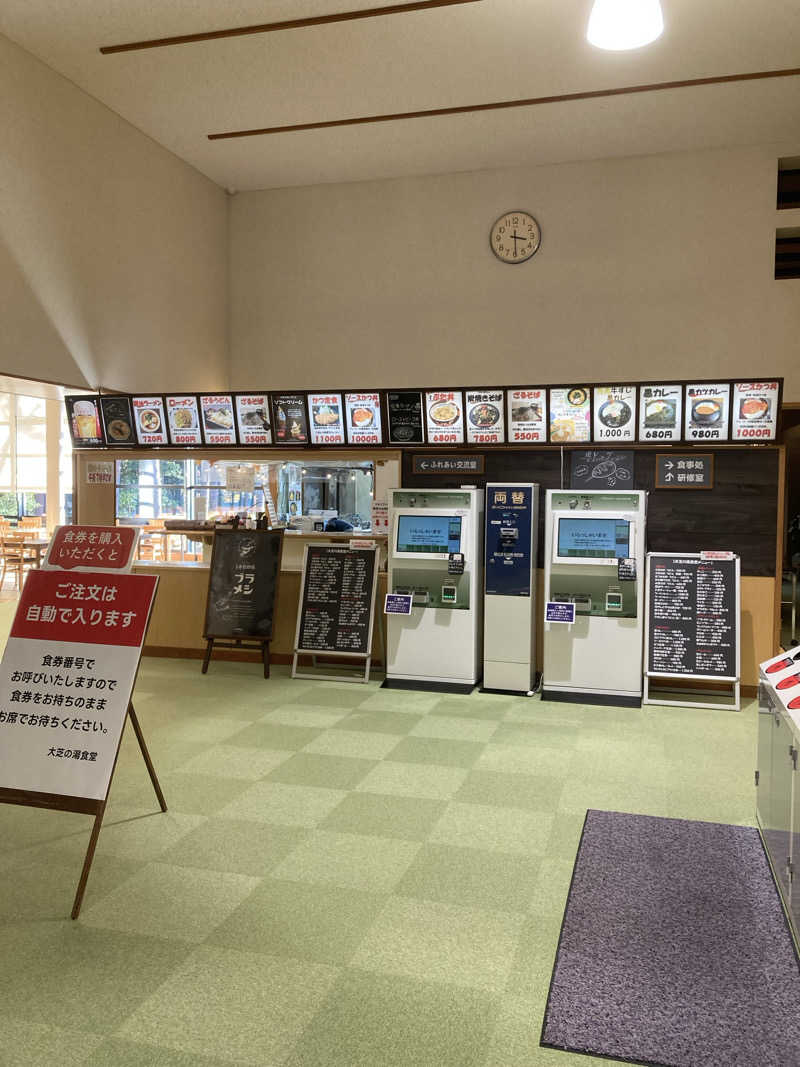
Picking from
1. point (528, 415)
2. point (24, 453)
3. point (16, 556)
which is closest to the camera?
point (528, 415)

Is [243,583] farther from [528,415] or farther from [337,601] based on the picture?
[528,415]

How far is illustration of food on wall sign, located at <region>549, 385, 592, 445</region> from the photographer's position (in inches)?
255

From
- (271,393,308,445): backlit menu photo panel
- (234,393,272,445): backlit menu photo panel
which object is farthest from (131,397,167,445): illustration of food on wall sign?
(271,393,308,445): backlit menu photo panel

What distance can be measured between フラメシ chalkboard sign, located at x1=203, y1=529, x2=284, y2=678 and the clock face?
4.00 metres

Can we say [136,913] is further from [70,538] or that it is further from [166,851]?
[70,538]

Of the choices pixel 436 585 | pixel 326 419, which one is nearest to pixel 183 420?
pixel 326 419

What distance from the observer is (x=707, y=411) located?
20.5ft

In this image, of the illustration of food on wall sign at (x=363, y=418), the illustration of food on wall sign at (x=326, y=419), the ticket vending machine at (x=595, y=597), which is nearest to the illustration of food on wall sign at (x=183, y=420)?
the illustration of food on wall sign at (x=326, y=419)

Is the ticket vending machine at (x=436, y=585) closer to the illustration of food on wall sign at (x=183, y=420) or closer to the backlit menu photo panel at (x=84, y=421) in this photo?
the illustration of food on wall sign at (x=183, y=420)

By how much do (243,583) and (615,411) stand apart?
10.7 feet

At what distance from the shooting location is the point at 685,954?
2799mm

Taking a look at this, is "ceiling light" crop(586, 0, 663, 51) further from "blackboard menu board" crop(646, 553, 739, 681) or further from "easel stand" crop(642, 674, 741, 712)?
"easel stand" crop(642, 674, 741, 712)

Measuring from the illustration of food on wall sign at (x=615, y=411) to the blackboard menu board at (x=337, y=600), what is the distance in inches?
81.1

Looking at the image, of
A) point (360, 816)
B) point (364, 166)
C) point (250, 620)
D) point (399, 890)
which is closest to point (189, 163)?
point (364, 166)
